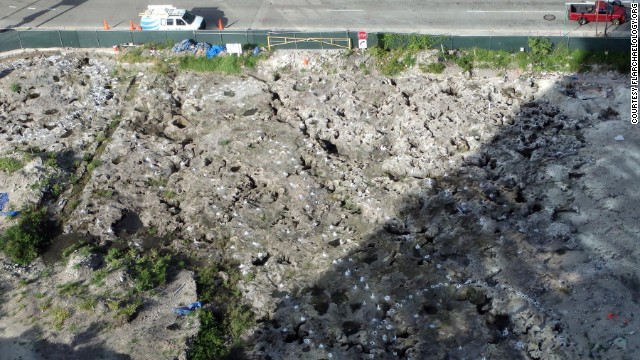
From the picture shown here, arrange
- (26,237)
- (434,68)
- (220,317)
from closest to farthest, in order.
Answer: (220,317) < (26,237) < (434,68)

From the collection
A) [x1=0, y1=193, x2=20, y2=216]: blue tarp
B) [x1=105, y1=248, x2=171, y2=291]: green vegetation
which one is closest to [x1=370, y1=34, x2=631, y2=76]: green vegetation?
[x1=105, y1=248, x2=171, y2=291]: green vegetation

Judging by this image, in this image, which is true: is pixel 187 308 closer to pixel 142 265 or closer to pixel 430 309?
pixel 142 265

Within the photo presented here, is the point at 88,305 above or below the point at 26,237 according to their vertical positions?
below

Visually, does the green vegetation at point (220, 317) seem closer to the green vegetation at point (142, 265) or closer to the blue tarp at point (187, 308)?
the blue tarp at point (187, 308)

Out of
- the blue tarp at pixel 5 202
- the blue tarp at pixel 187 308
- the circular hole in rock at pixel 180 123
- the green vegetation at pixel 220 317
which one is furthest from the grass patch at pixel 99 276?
the circular hole in rock at pixel 180 123

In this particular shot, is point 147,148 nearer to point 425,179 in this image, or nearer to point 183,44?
point 183,44

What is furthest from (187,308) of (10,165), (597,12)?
(597,12)

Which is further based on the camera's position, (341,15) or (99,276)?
(341,15)
